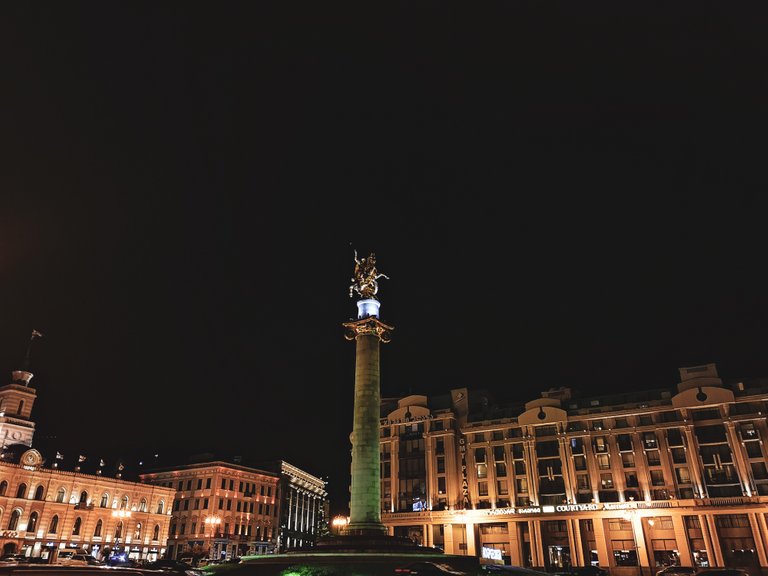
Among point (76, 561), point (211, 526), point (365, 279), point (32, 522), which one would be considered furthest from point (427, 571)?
point (211, 526)

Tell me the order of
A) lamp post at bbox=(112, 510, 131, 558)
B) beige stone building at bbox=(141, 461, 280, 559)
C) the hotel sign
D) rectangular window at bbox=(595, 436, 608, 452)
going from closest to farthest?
the hotel sign, rectangular window at bbox=(595, 436, 608, 452), lamp post at bbox=(112, 510, 131, 558), beige stone building at bbox=(141, 461, 280, 559)

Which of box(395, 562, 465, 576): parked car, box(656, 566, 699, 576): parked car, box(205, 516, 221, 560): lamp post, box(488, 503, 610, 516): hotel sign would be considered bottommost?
box(656, 566, 699, 576): parked car

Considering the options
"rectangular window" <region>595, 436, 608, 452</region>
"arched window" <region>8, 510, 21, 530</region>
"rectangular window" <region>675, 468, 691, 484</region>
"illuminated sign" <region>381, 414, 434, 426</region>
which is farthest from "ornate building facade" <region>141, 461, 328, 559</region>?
"rectangular window" <region>675, 468, 691, 484</region>

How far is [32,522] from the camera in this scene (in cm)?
6938

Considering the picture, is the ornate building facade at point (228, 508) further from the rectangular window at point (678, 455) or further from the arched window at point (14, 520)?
the rectangular window at point (678, 455)

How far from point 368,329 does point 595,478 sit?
45.2m

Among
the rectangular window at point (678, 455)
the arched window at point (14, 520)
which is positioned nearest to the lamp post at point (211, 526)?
the arched window at point (14, 520)

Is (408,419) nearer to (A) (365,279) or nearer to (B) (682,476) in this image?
(B) (682,476)

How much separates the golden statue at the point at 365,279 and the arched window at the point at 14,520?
56.4 metres

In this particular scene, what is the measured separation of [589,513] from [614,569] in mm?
6320

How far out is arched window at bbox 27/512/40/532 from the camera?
6888 centimetres

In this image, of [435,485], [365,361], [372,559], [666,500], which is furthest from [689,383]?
[372,559]

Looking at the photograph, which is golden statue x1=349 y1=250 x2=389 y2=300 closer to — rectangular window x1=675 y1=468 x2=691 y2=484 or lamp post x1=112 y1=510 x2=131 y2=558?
rectangular window x1=675 y1=468 x2=691 y2=484

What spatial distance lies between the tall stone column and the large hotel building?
21.8 m
